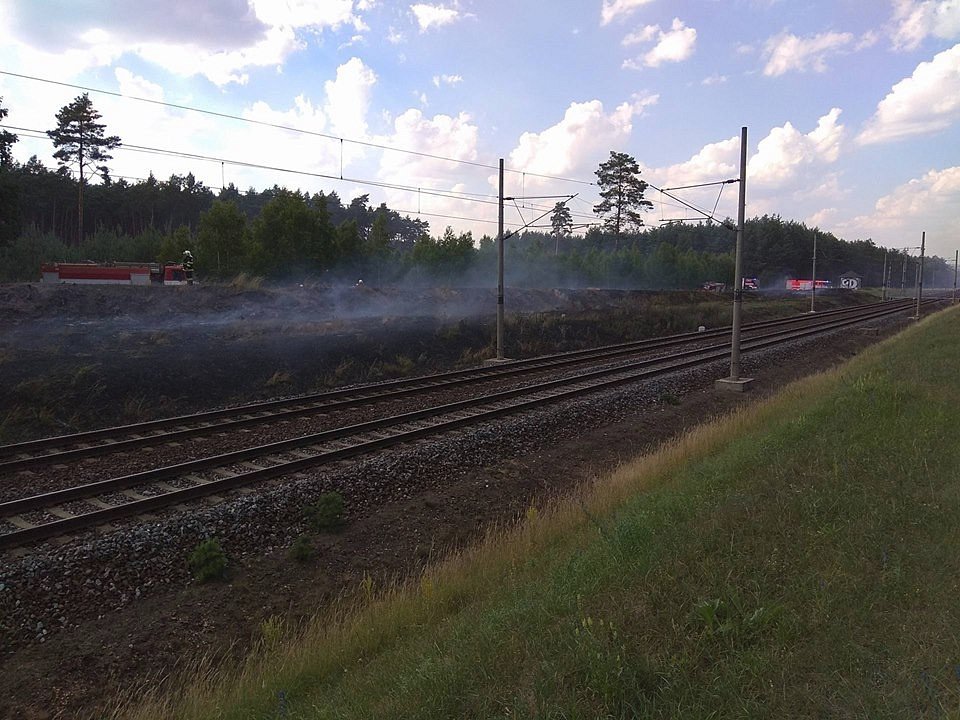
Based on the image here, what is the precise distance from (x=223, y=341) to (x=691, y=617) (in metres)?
23.3

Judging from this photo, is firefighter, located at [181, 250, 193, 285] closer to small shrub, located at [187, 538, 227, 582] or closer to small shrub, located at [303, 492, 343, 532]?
small shrub, located at [303, 492, 343, 532]

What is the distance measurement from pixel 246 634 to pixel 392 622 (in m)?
1.81

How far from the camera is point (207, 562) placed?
24.4 ft

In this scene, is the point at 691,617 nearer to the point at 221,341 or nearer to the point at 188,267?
the point at 221,341

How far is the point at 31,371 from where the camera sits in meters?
18.0

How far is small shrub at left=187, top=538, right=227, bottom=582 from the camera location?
7320 millimetres

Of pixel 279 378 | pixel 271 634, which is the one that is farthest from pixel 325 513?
pixel 279 378

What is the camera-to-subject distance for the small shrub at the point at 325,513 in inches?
343

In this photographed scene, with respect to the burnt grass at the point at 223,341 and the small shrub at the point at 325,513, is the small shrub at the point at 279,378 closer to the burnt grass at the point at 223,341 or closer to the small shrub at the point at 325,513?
the burnt grass at the point at 223,341

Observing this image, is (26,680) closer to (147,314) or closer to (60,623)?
(60,623)

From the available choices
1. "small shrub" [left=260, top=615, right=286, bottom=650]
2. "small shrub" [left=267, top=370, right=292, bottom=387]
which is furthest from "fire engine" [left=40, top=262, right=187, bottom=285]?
"small shrub" [left=260, top=615, right=286, bottom=650]

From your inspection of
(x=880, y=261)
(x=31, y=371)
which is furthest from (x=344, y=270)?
(x=880, y=261)

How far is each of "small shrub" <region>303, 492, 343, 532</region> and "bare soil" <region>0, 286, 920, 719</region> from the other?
203mm

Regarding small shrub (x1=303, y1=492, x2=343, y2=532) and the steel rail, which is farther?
the steel rail
